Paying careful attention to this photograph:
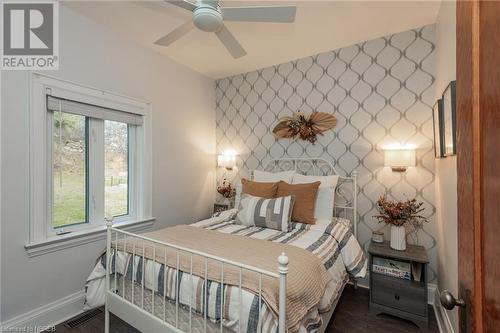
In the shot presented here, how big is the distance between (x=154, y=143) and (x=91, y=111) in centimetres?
77

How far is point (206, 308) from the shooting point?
134cm

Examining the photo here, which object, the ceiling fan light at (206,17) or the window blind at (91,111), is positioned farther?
the window blind at (91,111)

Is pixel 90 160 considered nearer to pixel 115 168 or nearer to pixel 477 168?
Answer: pixel 115 168

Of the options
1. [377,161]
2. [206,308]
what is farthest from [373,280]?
[206,308]

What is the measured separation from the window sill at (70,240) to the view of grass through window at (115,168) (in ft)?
0.66

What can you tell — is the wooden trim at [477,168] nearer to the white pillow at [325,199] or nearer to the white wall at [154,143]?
the white pillow at [325,199]

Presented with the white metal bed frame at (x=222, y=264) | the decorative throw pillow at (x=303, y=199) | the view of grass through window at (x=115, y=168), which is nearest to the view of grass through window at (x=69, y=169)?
the view of grass through window at (x=115, y=168)

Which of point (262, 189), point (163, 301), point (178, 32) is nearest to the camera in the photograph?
point (163, 301)

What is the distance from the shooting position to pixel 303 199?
2469 millimetres

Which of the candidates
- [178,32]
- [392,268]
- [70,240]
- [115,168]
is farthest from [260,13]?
[70,240]

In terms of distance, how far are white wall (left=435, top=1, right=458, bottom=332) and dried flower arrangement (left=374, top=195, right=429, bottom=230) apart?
6.8 inches

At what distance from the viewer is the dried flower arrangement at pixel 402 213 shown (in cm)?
228

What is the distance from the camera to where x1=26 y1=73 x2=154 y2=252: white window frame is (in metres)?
1.99

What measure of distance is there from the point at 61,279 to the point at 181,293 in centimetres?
143
